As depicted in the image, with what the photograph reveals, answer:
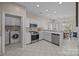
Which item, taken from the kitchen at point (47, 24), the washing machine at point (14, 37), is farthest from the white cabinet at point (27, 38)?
the washing machine at point (14, 37)

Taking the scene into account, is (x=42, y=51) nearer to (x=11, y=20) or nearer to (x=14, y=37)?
(x=14, y=37)

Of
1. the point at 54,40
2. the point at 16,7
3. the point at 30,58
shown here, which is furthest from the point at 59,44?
the point at 30,58

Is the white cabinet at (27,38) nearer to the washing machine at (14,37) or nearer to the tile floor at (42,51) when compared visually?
the washing machine at (14,37)

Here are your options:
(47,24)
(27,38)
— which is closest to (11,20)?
(27,38)

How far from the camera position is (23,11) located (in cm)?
537

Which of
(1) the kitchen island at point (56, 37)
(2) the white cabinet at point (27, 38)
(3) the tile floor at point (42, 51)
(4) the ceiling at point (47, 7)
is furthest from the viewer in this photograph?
(2) the white cabinet at point (27, 38)

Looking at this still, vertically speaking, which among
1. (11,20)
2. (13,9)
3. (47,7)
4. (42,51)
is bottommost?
(42,51)

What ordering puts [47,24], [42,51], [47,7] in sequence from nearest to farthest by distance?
[42,51] < [47,7] < [47,24]

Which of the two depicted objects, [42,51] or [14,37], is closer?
[42,51]

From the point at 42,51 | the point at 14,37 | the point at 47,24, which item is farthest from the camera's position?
the point at 47,24

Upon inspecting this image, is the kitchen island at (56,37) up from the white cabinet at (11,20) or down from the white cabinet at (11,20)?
down

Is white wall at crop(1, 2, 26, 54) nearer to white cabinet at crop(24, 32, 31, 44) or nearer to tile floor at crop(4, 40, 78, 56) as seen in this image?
white cabinet at crop(24, 32, 31, 44)

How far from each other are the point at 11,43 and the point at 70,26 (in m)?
6.66

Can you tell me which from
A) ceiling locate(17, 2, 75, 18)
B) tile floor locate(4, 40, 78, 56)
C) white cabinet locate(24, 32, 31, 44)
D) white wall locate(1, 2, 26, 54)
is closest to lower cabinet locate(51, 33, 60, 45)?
tile floor locate(4, 40, 78, 56)
